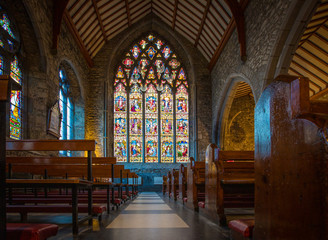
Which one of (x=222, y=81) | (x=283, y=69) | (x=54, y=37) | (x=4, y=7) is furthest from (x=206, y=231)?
(x=222, y=81)

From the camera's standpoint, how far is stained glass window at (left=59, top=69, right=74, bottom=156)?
10.4 m

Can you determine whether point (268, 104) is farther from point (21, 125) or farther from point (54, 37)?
point (54, 37)

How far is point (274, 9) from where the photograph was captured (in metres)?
6.47

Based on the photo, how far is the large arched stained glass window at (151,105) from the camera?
42.1ft

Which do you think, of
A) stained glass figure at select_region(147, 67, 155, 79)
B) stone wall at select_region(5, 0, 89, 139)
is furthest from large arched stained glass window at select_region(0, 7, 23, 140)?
stained glass figure at select_region(147, 67, 155, 79)

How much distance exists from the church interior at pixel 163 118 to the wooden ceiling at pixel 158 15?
0.18ft

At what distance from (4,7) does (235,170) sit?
19.7ft

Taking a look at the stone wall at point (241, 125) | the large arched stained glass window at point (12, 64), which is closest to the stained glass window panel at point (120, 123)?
the stone wall at point (241, 125)

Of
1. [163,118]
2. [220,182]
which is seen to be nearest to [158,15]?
[163,118]

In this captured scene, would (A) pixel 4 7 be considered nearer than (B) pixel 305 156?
No

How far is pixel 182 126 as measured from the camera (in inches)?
511

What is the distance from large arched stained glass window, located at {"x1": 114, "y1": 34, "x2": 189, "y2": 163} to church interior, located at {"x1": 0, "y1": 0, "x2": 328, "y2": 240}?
1.7 inches

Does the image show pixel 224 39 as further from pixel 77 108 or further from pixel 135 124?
pixel 77 108

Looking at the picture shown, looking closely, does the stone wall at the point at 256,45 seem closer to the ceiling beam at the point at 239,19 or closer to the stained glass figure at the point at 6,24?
the ceiling beam at the point at 239,19
